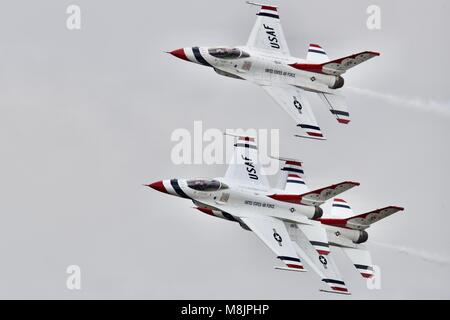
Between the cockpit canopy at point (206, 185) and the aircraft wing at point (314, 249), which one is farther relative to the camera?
the aircraft wing at point (314, 249)

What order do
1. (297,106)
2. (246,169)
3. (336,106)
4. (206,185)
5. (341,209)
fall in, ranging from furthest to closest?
(341,209), (336,106), (297,106), (246,169), (206,185)

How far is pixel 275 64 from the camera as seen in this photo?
2153 inches

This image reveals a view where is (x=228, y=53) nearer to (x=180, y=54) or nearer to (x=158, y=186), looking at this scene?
(x=180, y=54)

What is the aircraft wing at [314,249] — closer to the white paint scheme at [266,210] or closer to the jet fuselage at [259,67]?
the white paint scheme at [266,210]

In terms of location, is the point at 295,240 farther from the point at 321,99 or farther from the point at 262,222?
the point at 321,99

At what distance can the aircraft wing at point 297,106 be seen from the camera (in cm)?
5469

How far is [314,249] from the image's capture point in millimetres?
53312

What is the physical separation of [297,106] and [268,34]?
2661 mm

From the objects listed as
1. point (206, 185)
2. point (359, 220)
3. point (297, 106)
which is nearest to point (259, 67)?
point (297, 106)

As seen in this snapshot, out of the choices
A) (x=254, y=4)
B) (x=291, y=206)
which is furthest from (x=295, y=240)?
(x=254, y=4)

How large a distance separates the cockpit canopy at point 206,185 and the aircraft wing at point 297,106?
12.9ft

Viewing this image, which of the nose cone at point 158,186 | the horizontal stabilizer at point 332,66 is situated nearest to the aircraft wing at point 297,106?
the horizontal stabilizer at point 332,66

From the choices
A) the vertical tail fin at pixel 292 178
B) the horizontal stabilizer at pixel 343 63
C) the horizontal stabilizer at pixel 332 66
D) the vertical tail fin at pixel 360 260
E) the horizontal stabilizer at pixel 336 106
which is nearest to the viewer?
the horizontal stabilizer at pixel 343 63

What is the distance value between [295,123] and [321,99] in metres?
1.21
